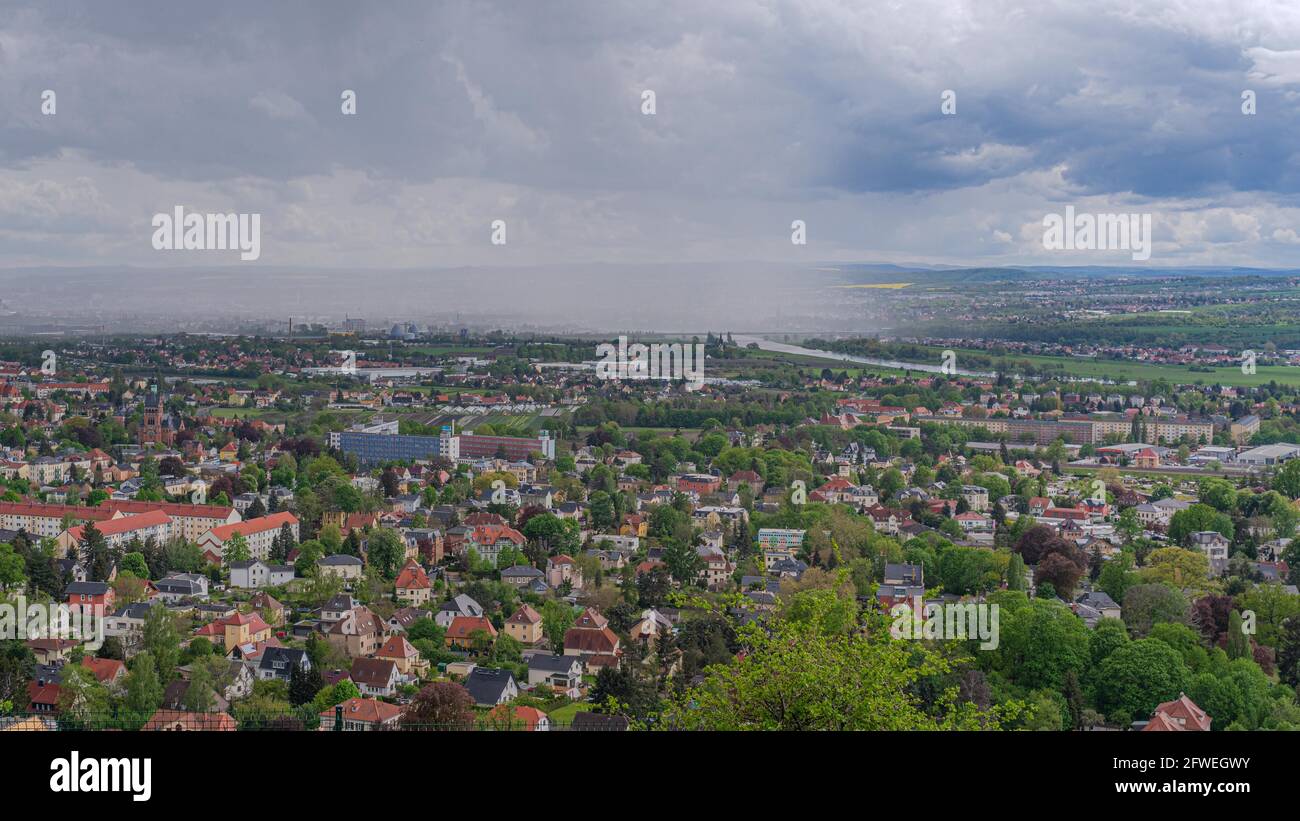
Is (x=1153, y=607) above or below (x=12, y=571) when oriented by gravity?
below

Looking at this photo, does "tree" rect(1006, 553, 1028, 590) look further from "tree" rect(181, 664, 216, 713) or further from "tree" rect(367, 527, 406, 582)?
"tree" rect(181, 664, 216, 713)

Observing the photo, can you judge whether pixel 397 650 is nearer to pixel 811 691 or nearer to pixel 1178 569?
pixel 811 691

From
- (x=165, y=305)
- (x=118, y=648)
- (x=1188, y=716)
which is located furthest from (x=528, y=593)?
(x=165, y=305)

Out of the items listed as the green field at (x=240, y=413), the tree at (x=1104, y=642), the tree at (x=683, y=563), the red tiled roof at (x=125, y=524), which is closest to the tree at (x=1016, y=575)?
the tree at (x=1104, y=642)

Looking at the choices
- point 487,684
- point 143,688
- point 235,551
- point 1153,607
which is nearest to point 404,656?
point 487,684
